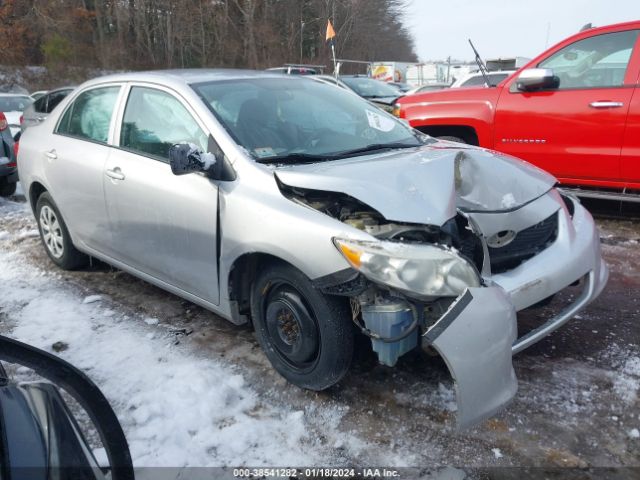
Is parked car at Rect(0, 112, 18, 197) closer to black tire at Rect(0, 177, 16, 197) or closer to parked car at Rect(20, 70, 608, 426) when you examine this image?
black tire at Rect(0, 177, 16, 197)

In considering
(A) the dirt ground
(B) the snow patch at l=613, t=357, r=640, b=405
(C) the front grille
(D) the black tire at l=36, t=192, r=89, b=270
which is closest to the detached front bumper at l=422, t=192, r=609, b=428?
(C) the front grille

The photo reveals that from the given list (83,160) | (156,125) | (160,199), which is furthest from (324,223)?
(83,160)

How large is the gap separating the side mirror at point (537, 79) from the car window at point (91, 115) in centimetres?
363

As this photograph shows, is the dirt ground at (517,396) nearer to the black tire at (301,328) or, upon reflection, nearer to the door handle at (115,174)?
the black tire at (301,328)

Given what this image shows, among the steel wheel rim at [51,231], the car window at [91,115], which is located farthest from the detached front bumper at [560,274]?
the steel wheel rim at [51,231]

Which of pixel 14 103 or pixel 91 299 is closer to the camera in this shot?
pixel 91 299

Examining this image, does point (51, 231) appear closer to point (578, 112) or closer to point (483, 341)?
point (483, 341)

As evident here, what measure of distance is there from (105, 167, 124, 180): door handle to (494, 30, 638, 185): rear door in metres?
3.78

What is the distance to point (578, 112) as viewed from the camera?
4.84m

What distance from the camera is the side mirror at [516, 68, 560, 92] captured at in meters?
4.89

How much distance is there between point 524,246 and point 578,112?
283 centimetres

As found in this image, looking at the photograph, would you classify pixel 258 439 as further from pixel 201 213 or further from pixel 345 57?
pixel 345 57

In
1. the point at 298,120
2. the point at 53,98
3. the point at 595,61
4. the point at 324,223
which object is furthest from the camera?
the point at 53,98

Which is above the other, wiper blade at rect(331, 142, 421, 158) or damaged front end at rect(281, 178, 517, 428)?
wiper blade at rect(331, 142, 421, 158)
